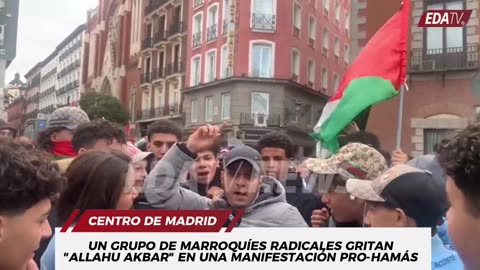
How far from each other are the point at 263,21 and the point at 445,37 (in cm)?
241

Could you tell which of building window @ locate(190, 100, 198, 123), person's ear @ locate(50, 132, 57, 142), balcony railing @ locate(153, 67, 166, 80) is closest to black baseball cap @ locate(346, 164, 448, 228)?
building window @ locate(190, 100, 198, 123)

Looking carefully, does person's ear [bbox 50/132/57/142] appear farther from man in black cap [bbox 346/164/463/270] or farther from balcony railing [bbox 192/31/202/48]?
man in black cap [bbox 346/164/463/270]

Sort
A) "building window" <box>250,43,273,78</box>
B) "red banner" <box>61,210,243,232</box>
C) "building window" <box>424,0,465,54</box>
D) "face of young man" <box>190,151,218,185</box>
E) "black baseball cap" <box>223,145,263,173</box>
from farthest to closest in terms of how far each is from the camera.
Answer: "building window" <box>424,0,465,54</box>
"building window" <box>250,43,273,78</box>
"face of young man" <box>190,151,218,185</box>
"black baseball cap" <box>223,145,263,173</box>
"red banner" <box>61,210,243,232</box>

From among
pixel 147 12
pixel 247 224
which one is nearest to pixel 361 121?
pixel 147 12

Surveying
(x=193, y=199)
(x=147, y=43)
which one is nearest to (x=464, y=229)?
(x=193, y=199)

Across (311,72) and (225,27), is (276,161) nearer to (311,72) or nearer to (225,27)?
(311,72)

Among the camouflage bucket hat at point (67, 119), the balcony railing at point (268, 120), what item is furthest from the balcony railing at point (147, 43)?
the balcony railing at point (268, 120)

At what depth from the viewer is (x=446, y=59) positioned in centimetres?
421

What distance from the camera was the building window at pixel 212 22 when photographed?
218 centimetres

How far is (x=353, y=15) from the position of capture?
280 centimetres

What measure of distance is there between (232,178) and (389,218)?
0.38 m

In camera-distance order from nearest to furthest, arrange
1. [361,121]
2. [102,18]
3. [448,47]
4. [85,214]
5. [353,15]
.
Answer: [85,214]
[102,18]
[361,121]
[353,15]
[448,47]

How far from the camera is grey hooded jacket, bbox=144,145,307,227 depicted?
3.99 feet

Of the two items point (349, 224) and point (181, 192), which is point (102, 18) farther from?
point (349, 224)
